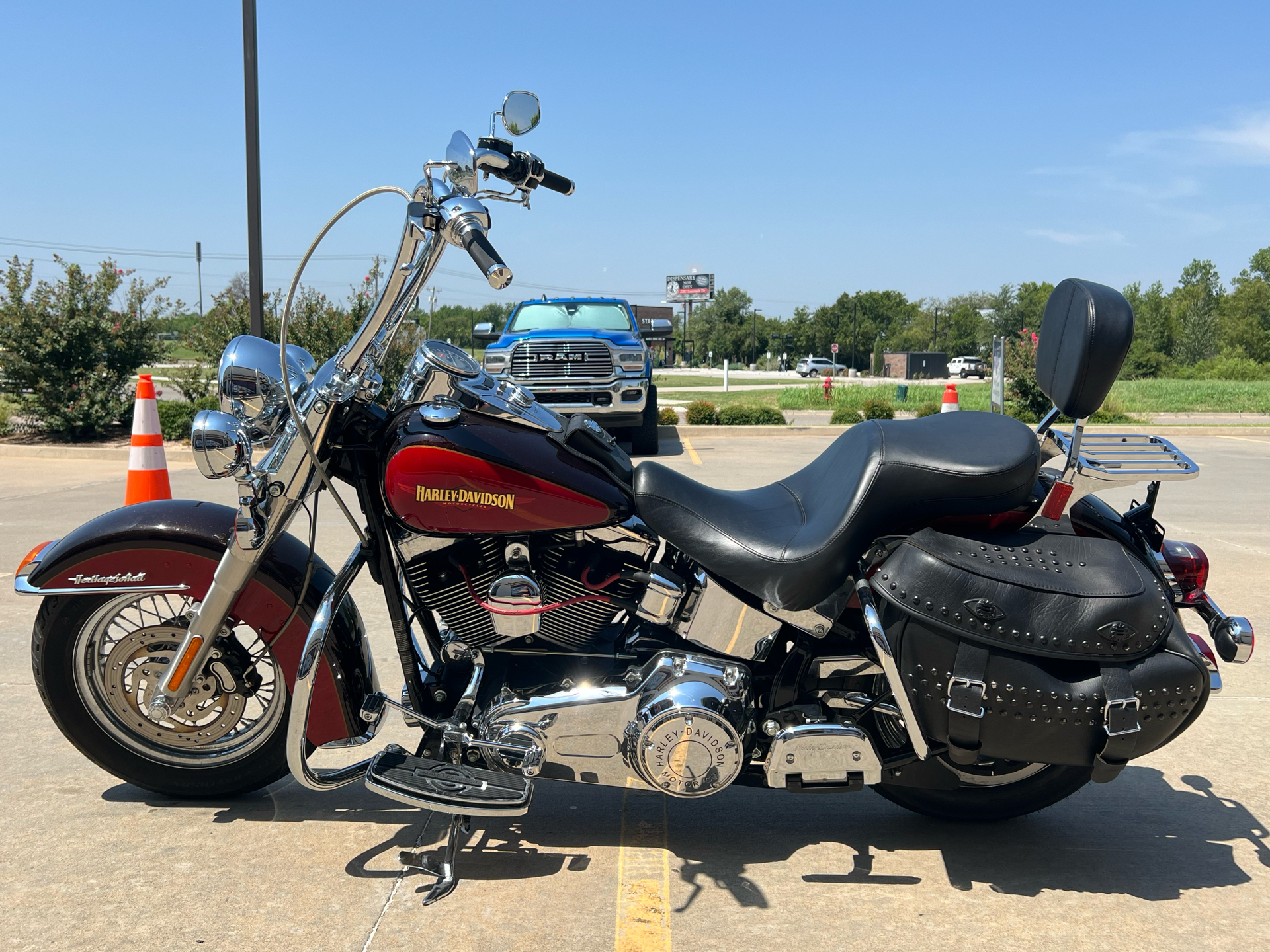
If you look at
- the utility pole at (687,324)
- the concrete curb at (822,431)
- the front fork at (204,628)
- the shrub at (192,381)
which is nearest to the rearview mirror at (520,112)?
the front fork at (204,628)

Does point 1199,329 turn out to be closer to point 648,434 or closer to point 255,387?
point 648,434

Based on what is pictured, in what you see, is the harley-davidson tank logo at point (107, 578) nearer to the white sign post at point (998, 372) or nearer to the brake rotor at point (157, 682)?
the brake rotor at point (157, 682)

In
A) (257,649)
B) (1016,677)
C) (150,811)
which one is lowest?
(150,811)

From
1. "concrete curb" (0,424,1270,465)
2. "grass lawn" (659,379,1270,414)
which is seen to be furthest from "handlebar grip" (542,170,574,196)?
"grass lawn" (659,379,1270,414)

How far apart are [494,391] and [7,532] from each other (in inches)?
231

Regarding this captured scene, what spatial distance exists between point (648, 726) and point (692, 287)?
99279mm

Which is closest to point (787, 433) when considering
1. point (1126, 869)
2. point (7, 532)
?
point (7, 532)

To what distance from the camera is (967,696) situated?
92.1 inches

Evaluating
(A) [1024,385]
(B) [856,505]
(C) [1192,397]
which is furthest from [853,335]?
(B) [856,505]

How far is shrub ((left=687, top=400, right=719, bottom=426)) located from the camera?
16469 mm

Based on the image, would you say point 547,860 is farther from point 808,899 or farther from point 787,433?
point 787,433

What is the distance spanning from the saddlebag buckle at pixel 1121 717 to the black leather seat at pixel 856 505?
0.51 metres

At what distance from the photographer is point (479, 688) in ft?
8.57

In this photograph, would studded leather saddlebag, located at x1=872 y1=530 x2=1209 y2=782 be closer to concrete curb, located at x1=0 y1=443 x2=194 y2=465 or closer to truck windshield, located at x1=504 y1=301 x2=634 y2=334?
concrete curb, located at x1=0 y1=443 x2=194 y2=465
